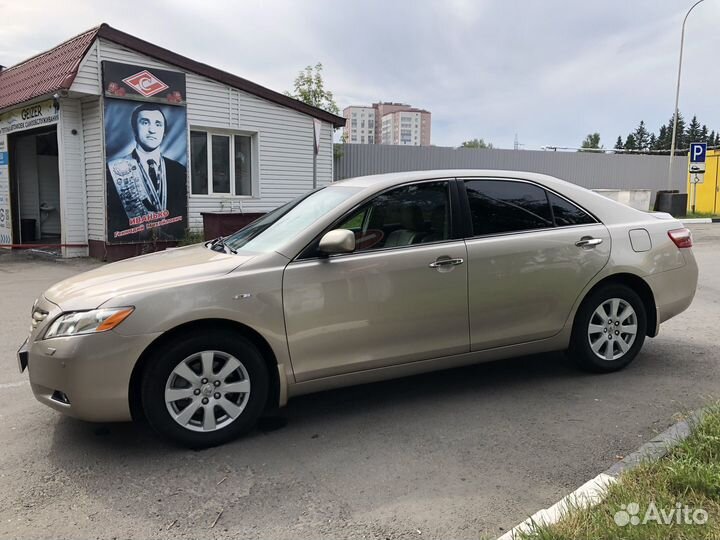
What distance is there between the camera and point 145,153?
1265 cm

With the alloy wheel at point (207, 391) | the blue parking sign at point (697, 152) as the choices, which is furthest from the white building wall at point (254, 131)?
the blue parking sign at point (697, 152)

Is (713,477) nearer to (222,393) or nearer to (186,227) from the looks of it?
(222,393)

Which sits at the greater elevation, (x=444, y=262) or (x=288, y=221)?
(x=288, y=221)

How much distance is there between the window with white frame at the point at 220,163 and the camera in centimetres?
1406

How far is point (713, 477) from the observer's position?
272 cm

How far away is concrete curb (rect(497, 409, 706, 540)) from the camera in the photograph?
2.62 metres

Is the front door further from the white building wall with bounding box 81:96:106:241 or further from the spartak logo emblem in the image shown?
the spartak logo emblem

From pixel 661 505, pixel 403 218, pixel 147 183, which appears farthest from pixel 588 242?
pixel 147 183

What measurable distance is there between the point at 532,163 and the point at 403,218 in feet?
84.2

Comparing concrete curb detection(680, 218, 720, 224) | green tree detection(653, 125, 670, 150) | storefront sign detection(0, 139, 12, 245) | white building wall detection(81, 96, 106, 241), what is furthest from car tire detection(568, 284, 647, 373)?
green tree detection(653, 125, 670, 150)

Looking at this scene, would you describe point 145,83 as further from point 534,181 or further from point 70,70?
point 534,181

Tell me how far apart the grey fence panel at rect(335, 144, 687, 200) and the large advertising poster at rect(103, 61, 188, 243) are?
9.35 metres

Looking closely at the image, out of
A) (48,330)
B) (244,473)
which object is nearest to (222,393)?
(244,473)

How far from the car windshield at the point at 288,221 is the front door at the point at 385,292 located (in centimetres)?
23
